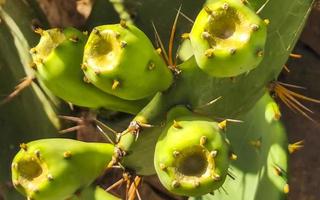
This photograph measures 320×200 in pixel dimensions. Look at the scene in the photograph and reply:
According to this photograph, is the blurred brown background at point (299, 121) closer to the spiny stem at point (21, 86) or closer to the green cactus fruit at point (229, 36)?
the spiny stem at point (21, 86)

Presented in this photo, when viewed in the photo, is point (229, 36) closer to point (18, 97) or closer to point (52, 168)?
point (52, 168)

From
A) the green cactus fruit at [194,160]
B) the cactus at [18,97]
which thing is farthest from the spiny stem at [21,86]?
the green cactus fruit at [194,160]

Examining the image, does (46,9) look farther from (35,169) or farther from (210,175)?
(210,175)

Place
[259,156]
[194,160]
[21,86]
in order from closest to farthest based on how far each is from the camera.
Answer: [194,160]
[259,156]
[21,86]

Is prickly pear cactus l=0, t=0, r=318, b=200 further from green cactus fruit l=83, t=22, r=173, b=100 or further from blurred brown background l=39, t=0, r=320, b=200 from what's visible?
blurred brown background l=39, t=0, r=320, b=200

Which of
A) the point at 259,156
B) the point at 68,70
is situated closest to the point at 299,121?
the point at 259,156
